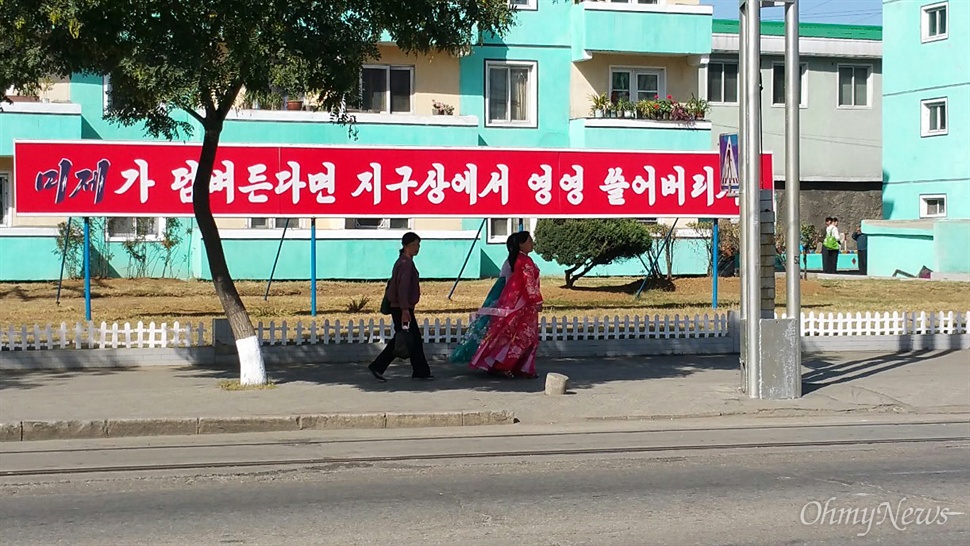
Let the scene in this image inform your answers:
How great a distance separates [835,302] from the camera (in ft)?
78.0

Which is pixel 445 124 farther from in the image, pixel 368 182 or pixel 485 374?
pixel 485 374

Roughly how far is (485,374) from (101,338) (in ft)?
15.7

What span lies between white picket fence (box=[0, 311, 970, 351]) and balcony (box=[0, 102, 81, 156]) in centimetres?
805

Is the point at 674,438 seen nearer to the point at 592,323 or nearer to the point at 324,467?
the point at 324,467

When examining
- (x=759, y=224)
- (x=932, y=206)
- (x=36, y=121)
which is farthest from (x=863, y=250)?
(x=759, y=224)

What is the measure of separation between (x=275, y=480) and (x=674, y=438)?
155 inches

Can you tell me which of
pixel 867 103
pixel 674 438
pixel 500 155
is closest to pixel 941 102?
pixel 867 103

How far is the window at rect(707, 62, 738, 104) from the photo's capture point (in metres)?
40.1

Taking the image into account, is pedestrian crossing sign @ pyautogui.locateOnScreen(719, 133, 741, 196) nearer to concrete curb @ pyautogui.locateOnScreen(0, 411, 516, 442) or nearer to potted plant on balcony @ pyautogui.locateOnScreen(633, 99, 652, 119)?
concrete curb @ pyautogui.locateOnScreen(0, 411, 516, 442)

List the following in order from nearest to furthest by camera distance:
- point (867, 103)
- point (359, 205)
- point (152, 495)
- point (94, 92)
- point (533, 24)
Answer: point (152, 495), point (359, 205), point (94, 92), point (533, 24), point (867, 103)

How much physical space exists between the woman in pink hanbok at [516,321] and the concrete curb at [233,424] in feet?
→ 7.38

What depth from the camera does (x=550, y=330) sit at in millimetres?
16891

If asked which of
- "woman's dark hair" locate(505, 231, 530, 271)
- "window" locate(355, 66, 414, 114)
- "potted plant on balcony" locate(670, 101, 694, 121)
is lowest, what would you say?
"woman's dark hair" locate(505, 231, 530, 271)

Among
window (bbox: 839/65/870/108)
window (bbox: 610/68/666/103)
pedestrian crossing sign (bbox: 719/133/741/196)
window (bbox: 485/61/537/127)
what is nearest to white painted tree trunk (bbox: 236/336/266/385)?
pedestrian crossing sign (bbox: 719/133/741/196)
